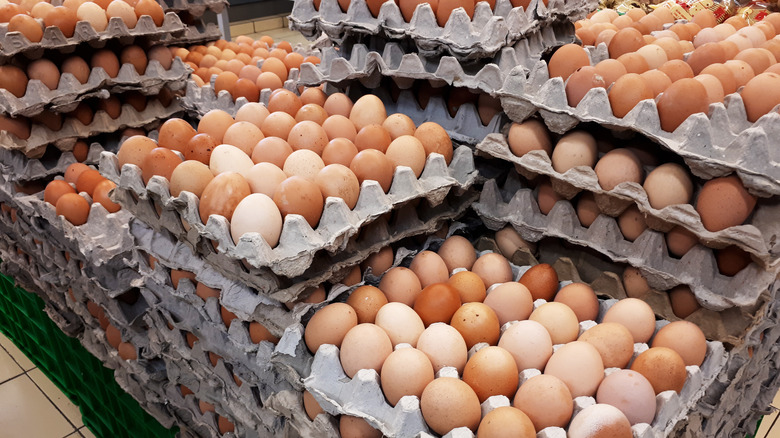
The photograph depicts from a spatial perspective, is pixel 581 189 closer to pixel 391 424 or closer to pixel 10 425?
pixel 391 424

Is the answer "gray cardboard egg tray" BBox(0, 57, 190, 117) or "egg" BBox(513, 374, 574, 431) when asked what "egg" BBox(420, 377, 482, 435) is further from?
"gray cardboard egg tray" BBox(0, 57, 190, 117)

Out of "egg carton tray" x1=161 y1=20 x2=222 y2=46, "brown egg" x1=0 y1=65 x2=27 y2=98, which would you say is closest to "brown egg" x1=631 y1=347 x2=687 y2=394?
"brown egg" x1=0 y1=65 x2=27 y2=98

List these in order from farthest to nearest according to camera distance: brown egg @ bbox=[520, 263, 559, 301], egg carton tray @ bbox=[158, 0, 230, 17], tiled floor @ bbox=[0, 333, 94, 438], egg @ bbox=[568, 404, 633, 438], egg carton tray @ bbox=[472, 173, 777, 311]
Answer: egg carton tray @ bbox=[158, 0, 230, 17], tiled floor @ bbox=[0, 333, 94, 438], brown egg @ bbox=[520, 263, 559, 301], egg carton tray @ bbox=[472, 173, 777, 311], egg @ bbox=[568, 404, 633, 438]

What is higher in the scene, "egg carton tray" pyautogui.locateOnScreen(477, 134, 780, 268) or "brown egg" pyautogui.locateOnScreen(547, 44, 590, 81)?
"brown egg" pyautogui.locateOnScreen(547, 44, 590, 81)

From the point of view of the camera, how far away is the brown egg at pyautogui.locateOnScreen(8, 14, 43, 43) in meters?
2.03

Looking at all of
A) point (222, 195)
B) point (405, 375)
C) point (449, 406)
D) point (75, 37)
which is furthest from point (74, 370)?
point (449, 406)

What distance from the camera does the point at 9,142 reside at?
213 cm

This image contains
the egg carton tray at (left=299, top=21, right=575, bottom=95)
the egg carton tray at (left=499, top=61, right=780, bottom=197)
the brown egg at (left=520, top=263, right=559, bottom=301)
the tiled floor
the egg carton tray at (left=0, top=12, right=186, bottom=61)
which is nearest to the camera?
the egg carton tray at (left=499, top=61, right=780, bottom=197)

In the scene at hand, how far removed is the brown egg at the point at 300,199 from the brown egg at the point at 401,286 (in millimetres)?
296

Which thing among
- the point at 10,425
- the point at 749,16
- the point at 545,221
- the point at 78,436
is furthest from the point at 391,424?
the point at 749,16

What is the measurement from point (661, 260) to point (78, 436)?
279 centimetres

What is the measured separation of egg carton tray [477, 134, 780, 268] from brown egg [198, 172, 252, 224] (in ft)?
2.38

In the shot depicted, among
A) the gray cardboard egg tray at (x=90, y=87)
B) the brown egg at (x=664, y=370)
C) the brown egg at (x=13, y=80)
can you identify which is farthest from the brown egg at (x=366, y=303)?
the brown egg at (x=13, y=80)

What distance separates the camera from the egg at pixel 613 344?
1245 millimetres
